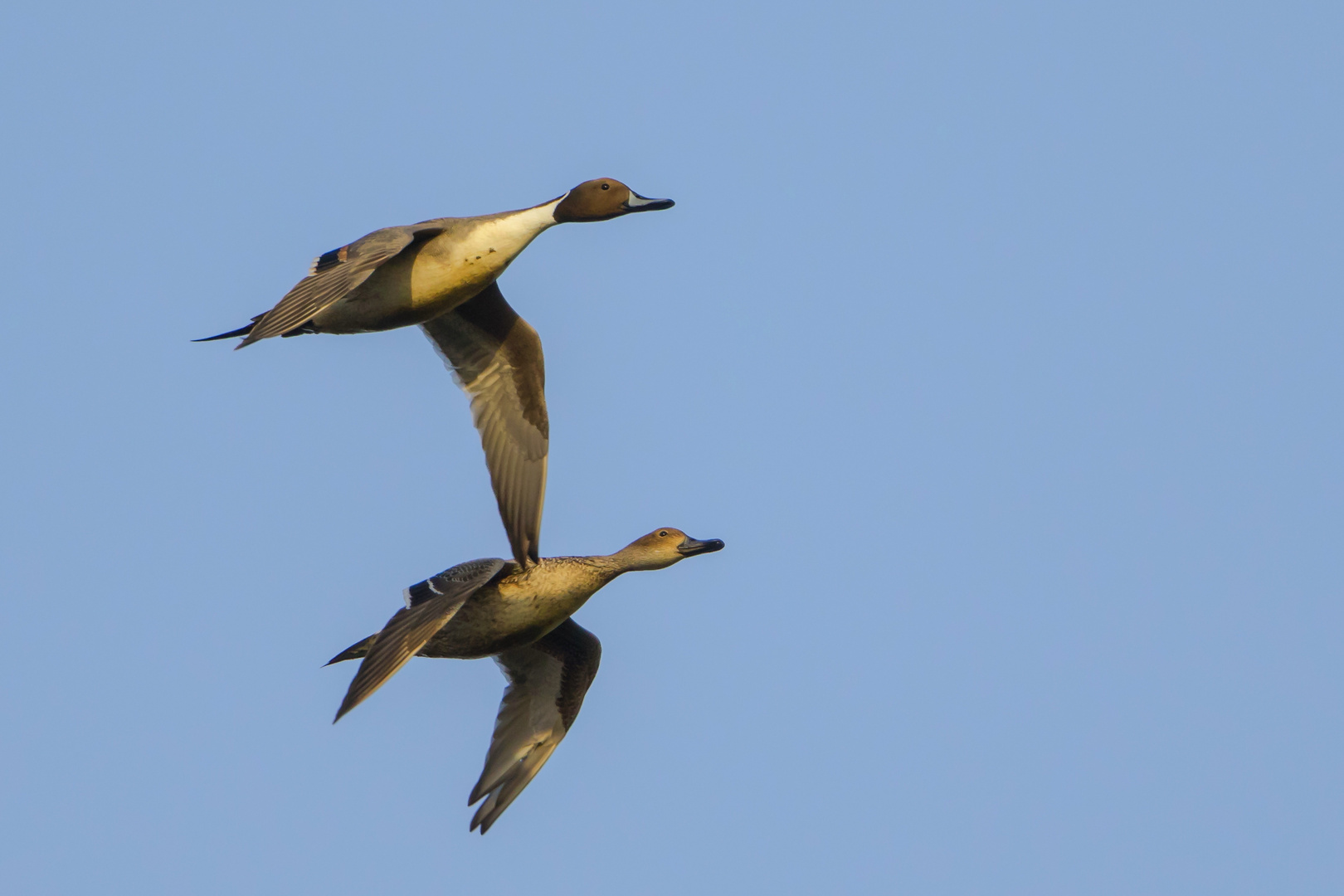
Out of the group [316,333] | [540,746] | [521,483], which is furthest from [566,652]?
[316,333]

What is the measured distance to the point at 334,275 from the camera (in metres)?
11.6

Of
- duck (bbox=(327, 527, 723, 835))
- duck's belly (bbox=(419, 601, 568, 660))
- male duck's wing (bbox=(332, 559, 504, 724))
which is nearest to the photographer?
male duck's wing (bbox=(332, 559, 504, 724))

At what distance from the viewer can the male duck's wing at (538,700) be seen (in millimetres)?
12648

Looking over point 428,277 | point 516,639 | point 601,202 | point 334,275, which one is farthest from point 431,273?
point 516,639

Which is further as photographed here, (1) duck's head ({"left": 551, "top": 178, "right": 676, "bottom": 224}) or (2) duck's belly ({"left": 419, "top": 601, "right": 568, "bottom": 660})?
(1) duck's head ({"left": 551, "top": 178, "right": 676, "bottom": 224})

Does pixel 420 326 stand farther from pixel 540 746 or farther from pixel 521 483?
pixel 540 746

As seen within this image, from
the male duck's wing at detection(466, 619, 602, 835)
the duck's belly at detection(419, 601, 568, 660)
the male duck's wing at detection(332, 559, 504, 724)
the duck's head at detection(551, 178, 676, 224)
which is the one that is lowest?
the male duck's wing at detection(466, 619, 602, 835)

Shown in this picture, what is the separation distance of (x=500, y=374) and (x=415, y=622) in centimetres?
370

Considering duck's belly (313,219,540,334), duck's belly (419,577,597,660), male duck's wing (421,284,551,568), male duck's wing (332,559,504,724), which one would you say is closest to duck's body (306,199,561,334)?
duck's belly (313,219,540,334)

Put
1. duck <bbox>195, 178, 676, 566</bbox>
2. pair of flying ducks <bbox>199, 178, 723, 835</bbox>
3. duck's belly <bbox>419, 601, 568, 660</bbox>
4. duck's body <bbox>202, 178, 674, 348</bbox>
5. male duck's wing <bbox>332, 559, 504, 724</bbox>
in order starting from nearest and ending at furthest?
male duck's wing <bbox>332, 559, 504, 724</bbox>, pair of flying ducks <bbox>199, 178, 723, 835</bbox>, duck's belly <bbox>419, 601, 568, 660</bbox>, duck <bbox>195, 178, 676, 566</bbox>, duck's body <bbox>202, 178, 674, 348</bbox>

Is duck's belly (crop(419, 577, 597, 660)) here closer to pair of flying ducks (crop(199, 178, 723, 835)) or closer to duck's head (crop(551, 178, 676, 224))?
pair of flying ducks (crop(199, 178, 723, 835))

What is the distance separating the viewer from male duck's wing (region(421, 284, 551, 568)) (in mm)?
13977

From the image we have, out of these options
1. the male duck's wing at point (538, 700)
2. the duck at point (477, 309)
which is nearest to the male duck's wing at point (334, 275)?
the duck at point (477, 309)

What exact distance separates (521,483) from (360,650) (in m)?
2.35
